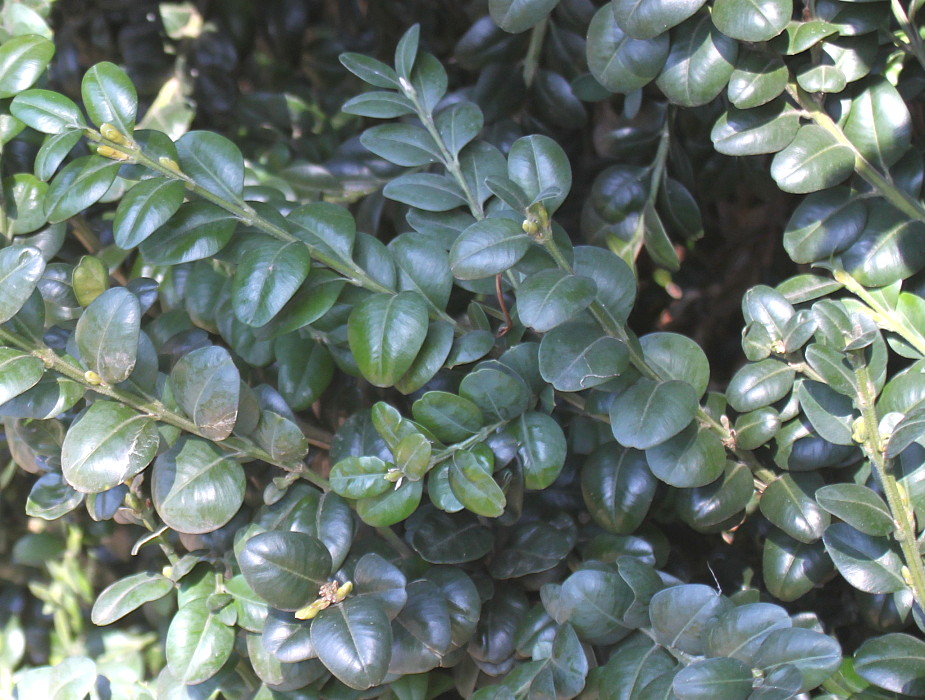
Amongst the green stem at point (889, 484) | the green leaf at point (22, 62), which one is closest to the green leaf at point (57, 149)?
the green leaf at point (22, 62)

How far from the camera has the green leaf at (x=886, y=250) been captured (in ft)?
2.64

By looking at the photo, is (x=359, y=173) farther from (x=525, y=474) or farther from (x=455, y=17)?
(x=525, y=474)

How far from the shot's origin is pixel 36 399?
29.0 inches

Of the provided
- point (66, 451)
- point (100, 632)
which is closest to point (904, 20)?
point (66, 451)

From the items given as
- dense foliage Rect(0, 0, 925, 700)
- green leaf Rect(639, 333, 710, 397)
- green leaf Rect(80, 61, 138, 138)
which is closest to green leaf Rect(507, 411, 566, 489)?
dense foliage Rect(0, 0, 925, 700)

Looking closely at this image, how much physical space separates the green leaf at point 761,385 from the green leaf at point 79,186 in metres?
0.58

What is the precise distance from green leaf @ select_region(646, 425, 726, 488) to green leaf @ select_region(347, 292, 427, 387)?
22 cm

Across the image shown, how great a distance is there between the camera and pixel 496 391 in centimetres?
75

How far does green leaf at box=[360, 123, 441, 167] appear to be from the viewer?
0.90 meters

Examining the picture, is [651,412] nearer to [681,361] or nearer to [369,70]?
[681,361]

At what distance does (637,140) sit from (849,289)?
12.7 inches

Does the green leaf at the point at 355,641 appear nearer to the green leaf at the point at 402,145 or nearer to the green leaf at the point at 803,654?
the green leaf at the point at 803,654

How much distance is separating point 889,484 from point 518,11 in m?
0.52

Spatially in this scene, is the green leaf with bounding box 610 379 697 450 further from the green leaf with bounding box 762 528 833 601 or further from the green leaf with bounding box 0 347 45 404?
the green leaf with bounding box 0 347 45 404
